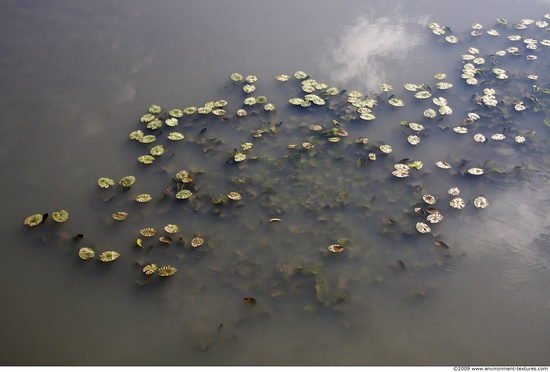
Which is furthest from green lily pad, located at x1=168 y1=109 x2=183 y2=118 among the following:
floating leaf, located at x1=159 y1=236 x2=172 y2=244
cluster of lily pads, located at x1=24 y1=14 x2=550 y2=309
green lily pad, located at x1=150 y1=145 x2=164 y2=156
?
floating leaf, located at x1=159 y1=236 x2=172 y2=244

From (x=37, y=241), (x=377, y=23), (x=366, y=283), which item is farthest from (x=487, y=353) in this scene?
(x=377, y=23)

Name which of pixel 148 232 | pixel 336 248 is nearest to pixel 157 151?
pixel 148 232

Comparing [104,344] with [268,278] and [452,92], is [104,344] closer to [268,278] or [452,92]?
[268,278]

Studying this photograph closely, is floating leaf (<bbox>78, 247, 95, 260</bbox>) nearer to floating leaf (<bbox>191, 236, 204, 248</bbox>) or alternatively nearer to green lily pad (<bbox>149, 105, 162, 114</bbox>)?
floating leaf (<bbox>191, 236, 204, 248</bbox>)

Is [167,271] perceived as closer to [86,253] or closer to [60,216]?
[86,253]

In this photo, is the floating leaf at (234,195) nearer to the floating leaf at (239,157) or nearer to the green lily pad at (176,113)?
the floating leaf at (239,157)

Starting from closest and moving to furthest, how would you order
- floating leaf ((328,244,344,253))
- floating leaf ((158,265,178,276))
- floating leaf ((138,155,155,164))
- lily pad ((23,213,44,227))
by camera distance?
floating leaf ((158,265,178,276)), floating leaf ((328,244,344,253)), lily pad ((23,213,44,227)), floating leaf ((138,155,155,164))

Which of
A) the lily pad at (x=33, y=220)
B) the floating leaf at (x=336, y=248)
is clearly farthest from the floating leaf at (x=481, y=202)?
the lily pad at (x=33, y=220)
